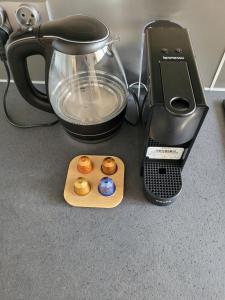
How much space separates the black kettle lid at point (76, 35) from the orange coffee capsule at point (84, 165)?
199 mm

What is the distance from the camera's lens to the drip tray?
1.59ft

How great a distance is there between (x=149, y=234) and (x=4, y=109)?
0.46 m

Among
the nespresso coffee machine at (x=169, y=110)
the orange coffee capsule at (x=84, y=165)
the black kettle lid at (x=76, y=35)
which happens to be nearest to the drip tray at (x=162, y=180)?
the nespresso coffee machine at (x=169, y=110)

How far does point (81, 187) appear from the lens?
492 millimetres

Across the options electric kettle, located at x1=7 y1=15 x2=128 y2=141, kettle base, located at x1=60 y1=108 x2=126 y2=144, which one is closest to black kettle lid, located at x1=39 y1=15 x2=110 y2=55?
electric kettle, located at x1=7 y1=15 x2=128 y2=141

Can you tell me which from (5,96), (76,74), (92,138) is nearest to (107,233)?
(92,138)

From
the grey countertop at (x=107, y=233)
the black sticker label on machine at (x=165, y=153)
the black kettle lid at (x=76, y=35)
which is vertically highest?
the black kettle lid at (x=76, y=35)

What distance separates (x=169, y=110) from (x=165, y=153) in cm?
13

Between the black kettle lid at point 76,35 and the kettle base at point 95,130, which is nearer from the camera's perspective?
the black kettle lid at point 76,35

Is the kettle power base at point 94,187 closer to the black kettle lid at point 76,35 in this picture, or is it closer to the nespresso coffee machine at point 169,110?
the nespresso coffee machine at point 169,110

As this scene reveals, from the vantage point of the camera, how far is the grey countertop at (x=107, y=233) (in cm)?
42

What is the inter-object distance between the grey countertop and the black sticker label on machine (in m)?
0.07

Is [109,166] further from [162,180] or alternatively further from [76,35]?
[76,35]

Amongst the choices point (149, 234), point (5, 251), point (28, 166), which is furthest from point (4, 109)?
point (149, 234)
